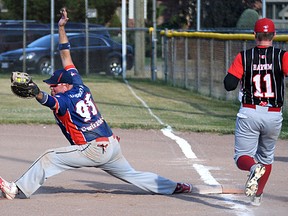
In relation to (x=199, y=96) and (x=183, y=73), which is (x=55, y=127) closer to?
(x=199, y=96)

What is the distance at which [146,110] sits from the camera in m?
17.9

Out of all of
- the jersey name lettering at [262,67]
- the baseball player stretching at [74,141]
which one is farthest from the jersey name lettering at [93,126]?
the jersey name lettering at [262,67]

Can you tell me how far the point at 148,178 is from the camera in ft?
27.8

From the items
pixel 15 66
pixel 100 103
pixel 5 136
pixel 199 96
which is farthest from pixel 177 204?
pixel 15 66

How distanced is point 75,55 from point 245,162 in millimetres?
21768

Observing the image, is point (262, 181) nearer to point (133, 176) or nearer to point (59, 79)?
point (133, 176)

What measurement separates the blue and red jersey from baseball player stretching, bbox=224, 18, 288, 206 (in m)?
1.39

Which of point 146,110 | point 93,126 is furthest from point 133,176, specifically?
point 146,110

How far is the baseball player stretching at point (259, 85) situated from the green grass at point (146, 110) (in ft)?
20.1

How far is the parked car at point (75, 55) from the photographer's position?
28.9 m

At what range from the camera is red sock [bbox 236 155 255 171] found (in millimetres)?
7566

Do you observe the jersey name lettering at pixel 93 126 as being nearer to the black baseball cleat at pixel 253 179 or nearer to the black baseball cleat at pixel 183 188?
the black baseball cleat at pixel 183 188

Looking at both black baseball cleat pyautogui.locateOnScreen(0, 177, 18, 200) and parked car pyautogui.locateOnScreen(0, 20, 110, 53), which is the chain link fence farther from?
black baseball cleat pyautogui.locateOnScreen(0, 177, 18, 200)

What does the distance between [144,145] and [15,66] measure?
16944 mm
